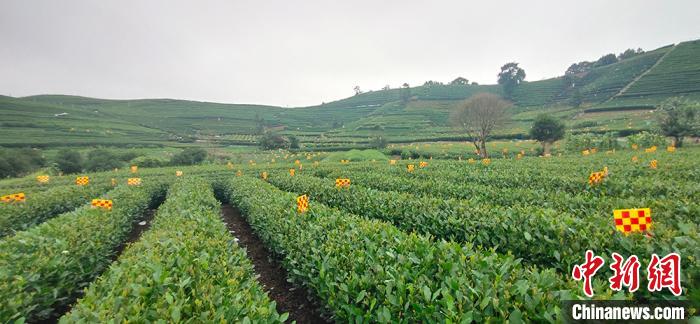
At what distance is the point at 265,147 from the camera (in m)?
56.7

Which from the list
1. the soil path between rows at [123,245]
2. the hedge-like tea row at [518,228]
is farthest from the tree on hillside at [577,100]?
the soil path between rows at [123,245]

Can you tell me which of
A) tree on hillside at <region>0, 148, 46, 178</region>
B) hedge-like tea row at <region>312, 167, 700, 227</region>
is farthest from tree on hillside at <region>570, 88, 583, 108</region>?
tree on hillside at <region>0, 148, 46, 178</region>

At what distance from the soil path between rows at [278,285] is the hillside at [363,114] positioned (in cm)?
4945

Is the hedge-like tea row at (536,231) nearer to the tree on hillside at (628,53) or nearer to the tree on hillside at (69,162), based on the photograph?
the tree on hillside at (69,162)

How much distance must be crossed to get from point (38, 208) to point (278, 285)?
10.6 meters

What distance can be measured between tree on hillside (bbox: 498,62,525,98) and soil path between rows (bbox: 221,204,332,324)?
4641 inches

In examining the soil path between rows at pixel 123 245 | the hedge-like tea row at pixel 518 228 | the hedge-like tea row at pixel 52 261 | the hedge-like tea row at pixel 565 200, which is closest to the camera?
the hedge-like tea row at pixel 52 261

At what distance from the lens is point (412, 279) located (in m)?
3.51

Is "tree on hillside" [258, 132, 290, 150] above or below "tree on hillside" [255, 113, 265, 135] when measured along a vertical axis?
below

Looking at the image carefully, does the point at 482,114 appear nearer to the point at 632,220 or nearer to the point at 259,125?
the point at 632,220

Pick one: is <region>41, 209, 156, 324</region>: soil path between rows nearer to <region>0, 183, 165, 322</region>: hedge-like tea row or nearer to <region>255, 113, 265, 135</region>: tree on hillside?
<region>0, 183, 165, 322</region>: hedge-like tea row

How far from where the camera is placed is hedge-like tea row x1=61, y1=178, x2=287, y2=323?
2789 mm

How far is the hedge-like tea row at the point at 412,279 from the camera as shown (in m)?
2.81

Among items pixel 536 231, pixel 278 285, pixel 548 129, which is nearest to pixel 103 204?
pixel 278 285
